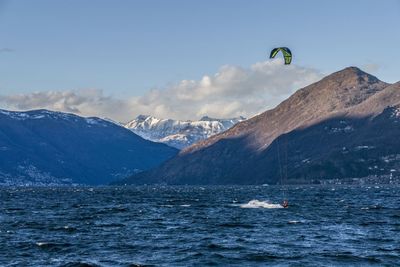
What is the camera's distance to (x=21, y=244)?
77.8 m

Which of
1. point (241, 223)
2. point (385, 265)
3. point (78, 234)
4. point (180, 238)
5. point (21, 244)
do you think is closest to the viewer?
point (385, 265)

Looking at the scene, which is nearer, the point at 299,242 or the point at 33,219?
the point at 299,242

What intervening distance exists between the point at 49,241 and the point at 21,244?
3.77 metres

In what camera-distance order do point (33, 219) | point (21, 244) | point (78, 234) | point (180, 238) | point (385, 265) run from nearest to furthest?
point (385, 265) → point (21, 244) → point (180, 238) → point (78, 234) → point (33, 219)

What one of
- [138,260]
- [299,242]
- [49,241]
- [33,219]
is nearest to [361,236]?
[299,242]

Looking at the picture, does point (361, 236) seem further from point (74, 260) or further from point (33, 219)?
point (33, 219)

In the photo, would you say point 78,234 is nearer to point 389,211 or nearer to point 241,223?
point 241,223

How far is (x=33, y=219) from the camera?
11825 cm

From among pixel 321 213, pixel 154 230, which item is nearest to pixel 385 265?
pixel 154 230

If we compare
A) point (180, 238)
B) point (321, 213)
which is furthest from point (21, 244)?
point (321, 213)

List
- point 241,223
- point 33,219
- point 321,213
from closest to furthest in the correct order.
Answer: point 241,223 < point 33,219 < point 321,213

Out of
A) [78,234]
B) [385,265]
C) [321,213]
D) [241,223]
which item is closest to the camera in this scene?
[385,265]

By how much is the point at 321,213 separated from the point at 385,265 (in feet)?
217

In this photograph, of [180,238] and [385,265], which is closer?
[385,265]
